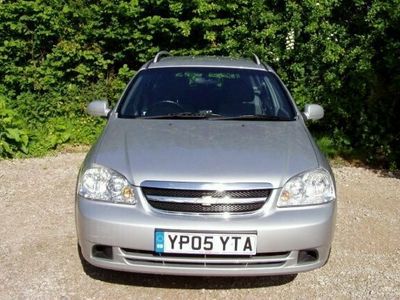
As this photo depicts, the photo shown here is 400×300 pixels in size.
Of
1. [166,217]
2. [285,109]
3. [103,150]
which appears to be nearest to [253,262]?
[166,217]

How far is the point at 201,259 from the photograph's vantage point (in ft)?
10.1

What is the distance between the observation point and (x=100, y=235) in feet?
10.2

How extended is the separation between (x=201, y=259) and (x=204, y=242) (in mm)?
129

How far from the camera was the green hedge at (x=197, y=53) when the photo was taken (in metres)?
6.85

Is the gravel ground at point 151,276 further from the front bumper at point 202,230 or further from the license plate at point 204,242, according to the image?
the license plate at point 204,242

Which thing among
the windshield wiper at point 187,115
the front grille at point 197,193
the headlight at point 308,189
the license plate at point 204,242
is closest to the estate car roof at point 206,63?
the windshield wiper at point 187,115

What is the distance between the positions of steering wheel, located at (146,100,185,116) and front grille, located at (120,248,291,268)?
1423mm

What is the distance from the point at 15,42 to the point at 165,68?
3.82m

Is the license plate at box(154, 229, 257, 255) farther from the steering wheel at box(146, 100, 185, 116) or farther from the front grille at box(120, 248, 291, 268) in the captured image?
the steering wheel at box(146, 100, 185, 116)

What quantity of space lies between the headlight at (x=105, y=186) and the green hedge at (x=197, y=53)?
3.76 metres

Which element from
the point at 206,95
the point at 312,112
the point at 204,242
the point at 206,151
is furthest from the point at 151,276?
the point at 312,112

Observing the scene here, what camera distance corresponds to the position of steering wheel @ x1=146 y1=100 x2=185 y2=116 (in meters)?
4.24

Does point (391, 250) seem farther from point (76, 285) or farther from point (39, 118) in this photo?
point (39, 118)

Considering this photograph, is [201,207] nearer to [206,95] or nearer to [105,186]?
[105,186]
